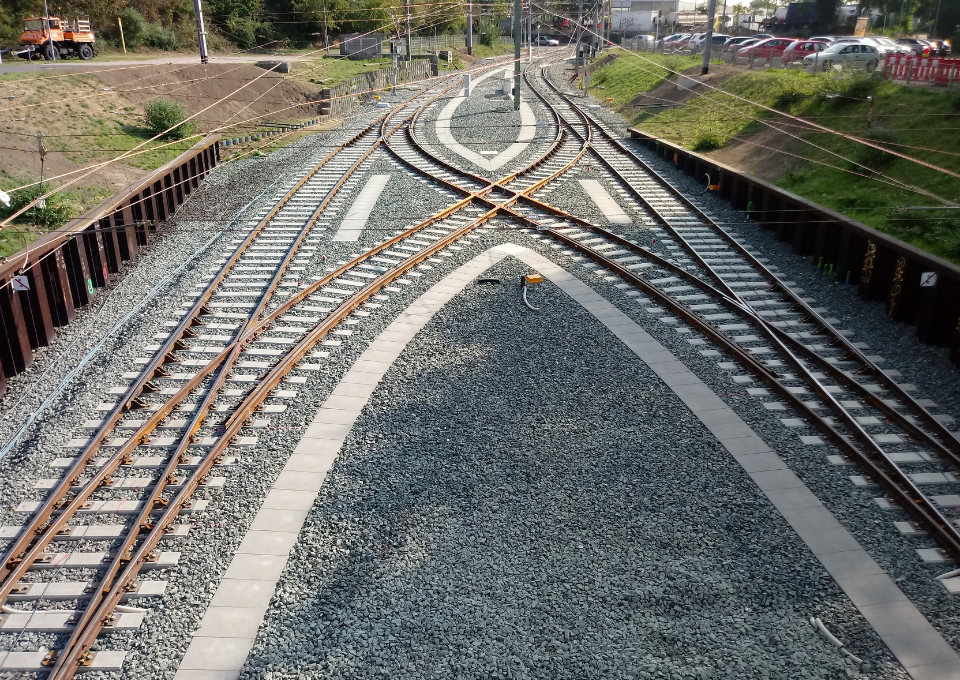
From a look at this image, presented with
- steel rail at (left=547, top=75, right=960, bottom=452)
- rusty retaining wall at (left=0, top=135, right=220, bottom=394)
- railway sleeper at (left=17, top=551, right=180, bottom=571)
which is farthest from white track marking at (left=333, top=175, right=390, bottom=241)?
railway sleeper at (left=17, top=551, right=180, bottom=571)

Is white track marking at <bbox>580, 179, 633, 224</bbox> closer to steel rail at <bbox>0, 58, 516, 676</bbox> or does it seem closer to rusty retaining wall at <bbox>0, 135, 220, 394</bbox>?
steel rail at <bbox>0, 58, 516, 676</bbox>

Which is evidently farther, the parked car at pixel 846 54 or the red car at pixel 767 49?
the red car at pixel 767 49

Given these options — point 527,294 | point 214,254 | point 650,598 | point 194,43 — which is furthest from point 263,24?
point 650,598

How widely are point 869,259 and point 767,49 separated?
3187 centimetres

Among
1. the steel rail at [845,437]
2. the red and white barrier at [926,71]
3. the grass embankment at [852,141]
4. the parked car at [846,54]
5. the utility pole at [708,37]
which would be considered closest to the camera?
the steel rail at [845,437]

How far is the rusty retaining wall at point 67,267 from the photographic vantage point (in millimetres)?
12062

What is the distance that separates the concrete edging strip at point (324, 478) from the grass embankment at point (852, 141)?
23.2 ft

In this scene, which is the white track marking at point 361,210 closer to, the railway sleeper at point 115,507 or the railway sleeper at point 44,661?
the railway sleeper at point 115,507

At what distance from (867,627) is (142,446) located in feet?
28.5

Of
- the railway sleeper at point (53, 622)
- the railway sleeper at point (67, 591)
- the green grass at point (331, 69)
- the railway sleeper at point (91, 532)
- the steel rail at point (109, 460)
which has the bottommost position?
the railway sleeper at point (53, 622)

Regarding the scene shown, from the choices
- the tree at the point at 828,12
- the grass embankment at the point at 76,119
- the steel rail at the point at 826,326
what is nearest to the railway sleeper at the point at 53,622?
the steel rail at the point at 826,326

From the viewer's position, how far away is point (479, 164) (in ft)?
84.0

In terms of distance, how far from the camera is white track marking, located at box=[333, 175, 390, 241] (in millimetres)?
18266

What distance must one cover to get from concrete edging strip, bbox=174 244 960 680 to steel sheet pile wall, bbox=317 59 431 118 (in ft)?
65.1
